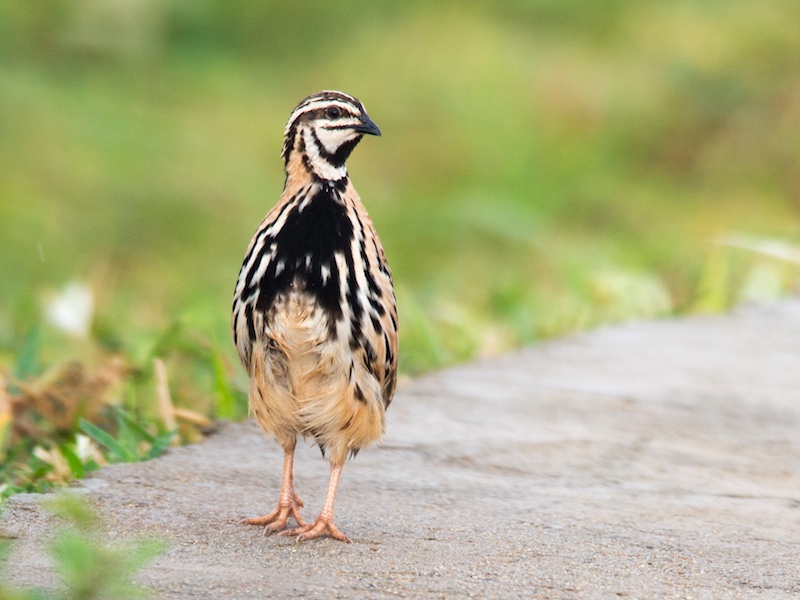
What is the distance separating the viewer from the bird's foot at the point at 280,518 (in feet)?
13.5

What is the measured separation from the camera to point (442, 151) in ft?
36.4

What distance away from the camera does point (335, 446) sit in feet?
13.9

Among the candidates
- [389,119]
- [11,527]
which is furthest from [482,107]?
[11,527]

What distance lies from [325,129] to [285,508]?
3.55 ft

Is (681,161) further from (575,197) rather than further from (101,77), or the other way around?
(101,77)

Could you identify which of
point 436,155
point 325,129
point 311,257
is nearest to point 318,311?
point 311,257

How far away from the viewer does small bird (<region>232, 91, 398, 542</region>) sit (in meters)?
4.04

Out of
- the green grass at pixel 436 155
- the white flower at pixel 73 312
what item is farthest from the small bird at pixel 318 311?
the white flower at pixel 73 312

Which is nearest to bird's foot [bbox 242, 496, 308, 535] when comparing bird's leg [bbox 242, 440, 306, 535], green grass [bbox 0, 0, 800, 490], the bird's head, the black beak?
bird's leg [bbox 242, 440, 306, 535]

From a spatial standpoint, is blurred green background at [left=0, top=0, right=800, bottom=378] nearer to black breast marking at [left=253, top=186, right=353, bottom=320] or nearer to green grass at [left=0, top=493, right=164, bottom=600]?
black breast marking at [left=253, top=186, right=353, bottom=320]

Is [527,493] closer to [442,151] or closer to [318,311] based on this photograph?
[318,311]

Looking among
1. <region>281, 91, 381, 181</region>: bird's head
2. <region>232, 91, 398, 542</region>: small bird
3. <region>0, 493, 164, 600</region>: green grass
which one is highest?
<region>281, 91, 381, 181</region>: bird's head

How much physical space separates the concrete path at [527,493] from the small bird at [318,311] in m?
0.29

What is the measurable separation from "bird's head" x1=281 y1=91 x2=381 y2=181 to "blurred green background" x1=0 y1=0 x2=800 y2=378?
8.97ft
